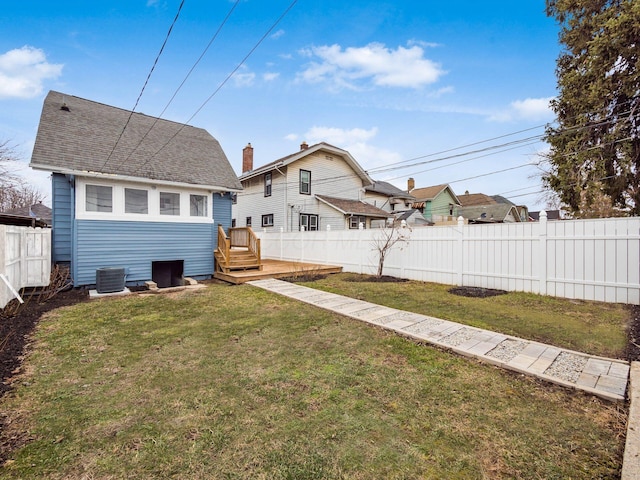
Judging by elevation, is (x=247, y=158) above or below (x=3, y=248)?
above

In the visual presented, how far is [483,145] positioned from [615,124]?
3628 mm

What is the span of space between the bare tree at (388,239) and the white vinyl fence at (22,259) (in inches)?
358

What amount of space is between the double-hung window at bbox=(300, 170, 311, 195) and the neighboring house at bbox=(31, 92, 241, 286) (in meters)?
6.98

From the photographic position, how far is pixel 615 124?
30.2ft

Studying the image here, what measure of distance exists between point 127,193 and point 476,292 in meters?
10.1

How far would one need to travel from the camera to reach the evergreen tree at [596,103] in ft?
28.3

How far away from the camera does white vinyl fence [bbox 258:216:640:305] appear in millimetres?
5949

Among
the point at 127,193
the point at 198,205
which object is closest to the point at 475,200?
the point at 198,205

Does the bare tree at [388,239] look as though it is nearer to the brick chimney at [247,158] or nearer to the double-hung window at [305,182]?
the double-hung window at [305,182]

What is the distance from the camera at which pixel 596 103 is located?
944cm

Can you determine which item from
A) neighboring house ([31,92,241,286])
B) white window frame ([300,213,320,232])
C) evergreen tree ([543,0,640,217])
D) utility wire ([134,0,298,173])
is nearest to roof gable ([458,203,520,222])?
white window frame ([300,213,320,232])

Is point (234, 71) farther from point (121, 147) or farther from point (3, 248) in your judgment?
point (3, 248)

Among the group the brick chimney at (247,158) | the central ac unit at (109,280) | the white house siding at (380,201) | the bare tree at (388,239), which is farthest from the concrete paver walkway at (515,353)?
the white house siding at (380,201)

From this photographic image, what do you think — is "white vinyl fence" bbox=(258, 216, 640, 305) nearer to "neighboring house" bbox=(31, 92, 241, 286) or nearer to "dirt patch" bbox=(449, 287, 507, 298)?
"dirt patch" bbox=(449, 287, 507, 298)
